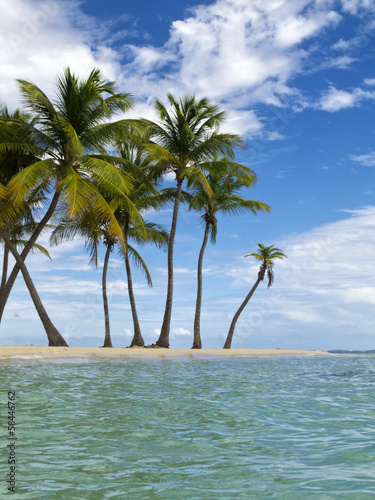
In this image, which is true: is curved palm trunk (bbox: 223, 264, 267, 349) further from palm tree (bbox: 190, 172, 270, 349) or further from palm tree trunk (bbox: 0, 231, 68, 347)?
palm tree trunk (bbox: 0, 231, 68, 347)

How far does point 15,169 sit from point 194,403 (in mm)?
18862

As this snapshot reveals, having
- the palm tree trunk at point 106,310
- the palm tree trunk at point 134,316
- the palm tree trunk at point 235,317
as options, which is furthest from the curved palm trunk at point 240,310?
the palm tree trunk at point 106,310

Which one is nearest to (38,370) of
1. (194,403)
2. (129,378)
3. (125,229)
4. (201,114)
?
(129,378)

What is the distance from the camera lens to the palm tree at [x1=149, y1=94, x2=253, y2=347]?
26.9m

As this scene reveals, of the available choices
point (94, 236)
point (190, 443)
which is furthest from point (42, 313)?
point (190, 443)

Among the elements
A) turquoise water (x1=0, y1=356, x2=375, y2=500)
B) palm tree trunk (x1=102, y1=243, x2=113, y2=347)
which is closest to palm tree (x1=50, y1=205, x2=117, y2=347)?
palm tree trunk (x1=102, y1=243, x2=113, y2=347)

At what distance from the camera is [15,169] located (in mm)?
23000

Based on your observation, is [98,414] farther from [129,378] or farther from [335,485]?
[129,378]

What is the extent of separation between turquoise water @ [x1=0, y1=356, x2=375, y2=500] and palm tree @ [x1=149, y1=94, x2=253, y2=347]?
1846 centimetres

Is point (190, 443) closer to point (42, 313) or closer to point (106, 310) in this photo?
point (42, 313)

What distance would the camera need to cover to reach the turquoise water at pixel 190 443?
11.1ft

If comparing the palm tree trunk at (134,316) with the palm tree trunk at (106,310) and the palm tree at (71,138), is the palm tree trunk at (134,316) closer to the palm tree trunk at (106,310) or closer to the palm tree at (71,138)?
the palm tree trunk at (106,310)

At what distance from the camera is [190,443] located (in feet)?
15.4

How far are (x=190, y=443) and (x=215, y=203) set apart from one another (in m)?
26.6
